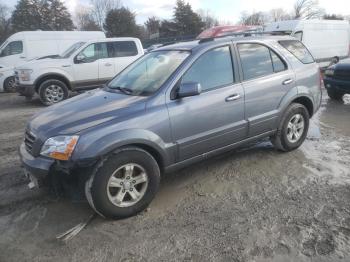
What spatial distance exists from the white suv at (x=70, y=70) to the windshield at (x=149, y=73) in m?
5.93

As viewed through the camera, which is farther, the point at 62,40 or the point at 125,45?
the point at 62,40

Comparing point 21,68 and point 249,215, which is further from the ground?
point 21,68

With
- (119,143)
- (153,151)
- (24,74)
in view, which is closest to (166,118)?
(153,151)

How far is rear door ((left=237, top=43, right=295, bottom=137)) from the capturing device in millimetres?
4559

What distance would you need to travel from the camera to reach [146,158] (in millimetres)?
3650

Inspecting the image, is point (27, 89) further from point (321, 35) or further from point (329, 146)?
point (321, 35)

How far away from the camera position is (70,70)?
1035 cm

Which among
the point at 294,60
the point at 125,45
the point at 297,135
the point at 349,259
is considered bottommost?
the point at 349,259

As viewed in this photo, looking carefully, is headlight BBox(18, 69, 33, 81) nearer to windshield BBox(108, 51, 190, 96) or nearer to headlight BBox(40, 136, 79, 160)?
windshield BBox(108, 51, 190, 96)

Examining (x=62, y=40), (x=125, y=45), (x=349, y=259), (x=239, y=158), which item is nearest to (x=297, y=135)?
(x=239, y=158)

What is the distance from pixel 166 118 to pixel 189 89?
15.8 inches

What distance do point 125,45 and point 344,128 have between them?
7316 mm

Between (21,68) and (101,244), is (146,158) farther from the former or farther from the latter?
(21,68)

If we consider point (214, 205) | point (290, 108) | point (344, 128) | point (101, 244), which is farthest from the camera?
point (344, 128)
